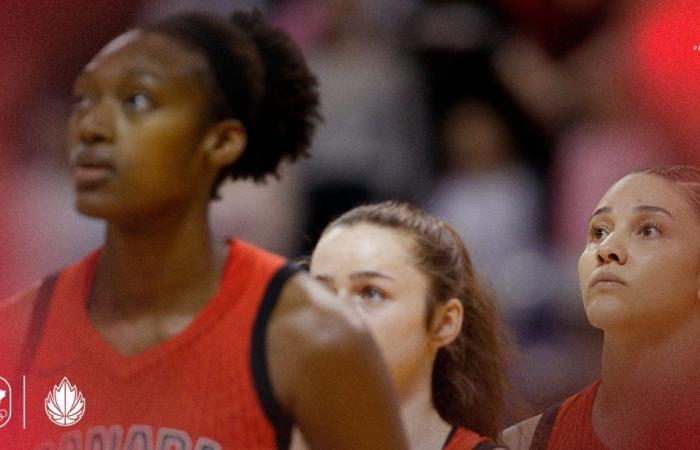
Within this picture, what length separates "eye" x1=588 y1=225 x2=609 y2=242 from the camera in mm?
1764

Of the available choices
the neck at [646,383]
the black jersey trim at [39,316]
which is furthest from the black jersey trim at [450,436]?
the black jersey trim at [39,316]

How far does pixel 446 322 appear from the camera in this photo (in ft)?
5.66

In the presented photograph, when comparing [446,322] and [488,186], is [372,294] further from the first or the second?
[488,186]

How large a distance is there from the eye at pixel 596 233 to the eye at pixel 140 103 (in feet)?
2.46

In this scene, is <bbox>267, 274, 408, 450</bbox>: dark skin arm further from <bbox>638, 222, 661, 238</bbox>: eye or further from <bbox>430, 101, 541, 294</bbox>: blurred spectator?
<bbox>638, 222, 661, 238</bbox>: eye

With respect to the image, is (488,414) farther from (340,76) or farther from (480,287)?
(340,76)

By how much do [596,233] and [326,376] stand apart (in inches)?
21.8

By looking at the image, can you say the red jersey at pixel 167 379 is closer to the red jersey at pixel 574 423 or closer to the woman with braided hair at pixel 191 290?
the woman with braided hair at pixel 191 290

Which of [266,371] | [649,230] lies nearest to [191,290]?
[266,371]

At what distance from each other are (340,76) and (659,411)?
0.77 meters

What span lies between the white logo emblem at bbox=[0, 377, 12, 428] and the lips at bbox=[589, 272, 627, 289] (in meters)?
0.99

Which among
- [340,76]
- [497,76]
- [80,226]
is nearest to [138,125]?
[80,226]

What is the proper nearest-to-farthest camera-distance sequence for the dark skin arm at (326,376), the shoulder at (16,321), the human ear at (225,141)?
the dark skin arm at (326,376) → the human ear at (225,141) → the shoulder at (16,321)

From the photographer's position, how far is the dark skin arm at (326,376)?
152cm
